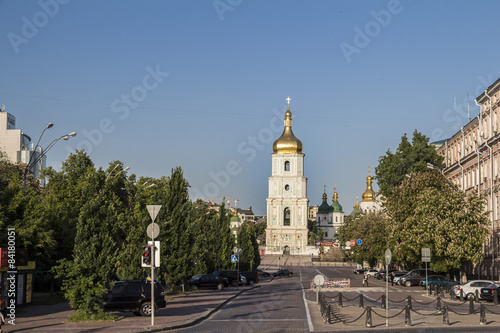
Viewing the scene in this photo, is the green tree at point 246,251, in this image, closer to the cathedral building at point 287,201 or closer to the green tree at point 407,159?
the green tree at point 407,159

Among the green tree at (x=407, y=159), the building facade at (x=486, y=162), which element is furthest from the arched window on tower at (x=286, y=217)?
the building facade at (x=486, y=162)

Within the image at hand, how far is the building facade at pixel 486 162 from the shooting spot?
5572 centimetres

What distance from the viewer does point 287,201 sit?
16112 cm

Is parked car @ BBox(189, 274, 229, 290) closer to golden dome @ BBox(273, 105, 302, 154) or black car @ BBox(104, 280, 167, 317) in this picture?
black car @ BBox(104, 280, 167, 317)

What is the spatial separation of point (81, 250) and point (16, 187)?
9381 mm

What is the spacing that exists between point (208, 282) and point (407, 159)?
3034 cm

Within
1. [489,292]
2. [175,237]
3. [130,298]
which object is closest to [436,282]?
[489,292]

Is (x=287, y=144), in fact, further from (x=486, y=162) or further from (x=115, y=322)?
(x=115, y=322)

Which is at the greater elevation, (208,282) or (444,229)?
(444,229)

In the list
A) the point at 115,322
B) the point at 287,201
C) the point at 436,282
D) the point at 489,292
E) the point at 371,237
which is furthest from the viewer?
the point at 287,201

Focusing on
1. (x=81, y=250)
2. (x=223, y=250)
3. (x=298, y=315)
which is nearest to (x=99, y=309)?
(x=81, y=250)

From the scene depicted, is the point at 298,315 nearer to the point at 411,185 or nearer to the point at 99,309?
the point at 99,309

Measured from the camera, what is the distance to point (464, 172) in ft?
225

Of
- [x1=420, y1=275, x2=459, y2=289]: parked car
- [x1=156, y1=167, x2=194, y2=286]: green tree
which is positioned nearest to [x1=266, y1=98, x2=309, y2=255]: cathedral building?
[x1=420, y1=275, x2=459, y2=289]: parked car
